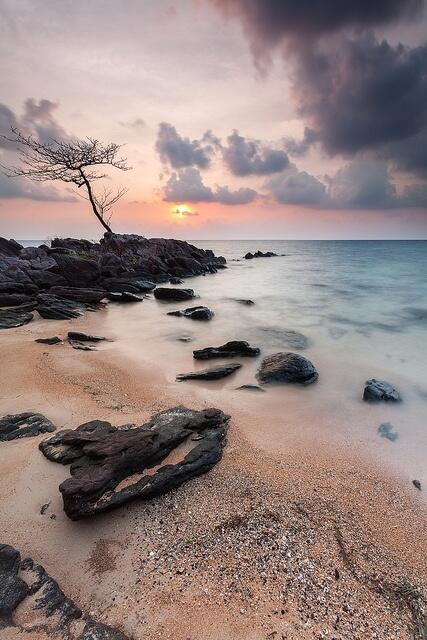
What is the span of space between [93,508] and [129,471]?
1.61 ft

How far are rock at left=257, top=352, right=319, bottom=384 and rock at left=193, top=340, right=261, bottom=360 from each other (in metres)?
1.05

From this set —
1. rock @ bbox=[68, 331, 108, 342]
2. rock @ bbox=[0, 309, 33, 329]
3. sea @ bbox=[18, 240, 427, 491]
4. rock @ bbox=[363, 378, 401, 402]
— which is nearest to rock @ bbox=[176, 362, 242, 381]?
sea @ bbox=[18, 240, 427, 491]

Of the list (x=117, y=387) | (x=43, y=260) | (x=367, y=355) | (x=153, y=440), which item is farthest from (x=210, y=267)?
(x=153, y=440)

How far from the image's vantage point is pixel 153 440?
11.5 ft

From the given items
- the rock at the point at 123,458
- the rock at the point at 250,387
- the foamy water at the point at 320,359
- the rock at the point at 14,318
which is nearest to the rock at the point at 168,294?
the foamy water at the point at 320,359

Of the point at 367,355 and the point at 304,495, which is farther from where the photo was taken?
the point at 367,355

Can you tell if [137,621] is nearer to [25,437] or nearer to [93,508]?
[93,508]

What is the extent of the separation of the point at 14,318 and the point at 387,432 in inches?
381

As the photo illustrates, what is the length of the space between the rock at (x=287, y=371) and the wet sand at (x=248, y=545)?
192 centimetres

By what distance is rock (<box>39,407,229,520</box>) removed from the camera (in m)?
2.78

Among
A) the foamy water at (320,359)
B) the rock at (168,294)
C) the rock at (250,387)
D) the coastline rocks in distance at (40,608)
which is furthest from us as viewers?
the rock at (168,294)

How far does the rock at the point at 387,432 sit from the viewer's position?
450 cm

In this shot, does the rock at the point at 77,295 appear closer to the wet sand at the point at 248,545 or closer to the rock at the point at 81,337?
the rock at the point at 81,337

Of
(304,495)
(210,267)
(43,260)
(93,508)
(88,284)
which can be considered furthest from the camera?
(210,267)
